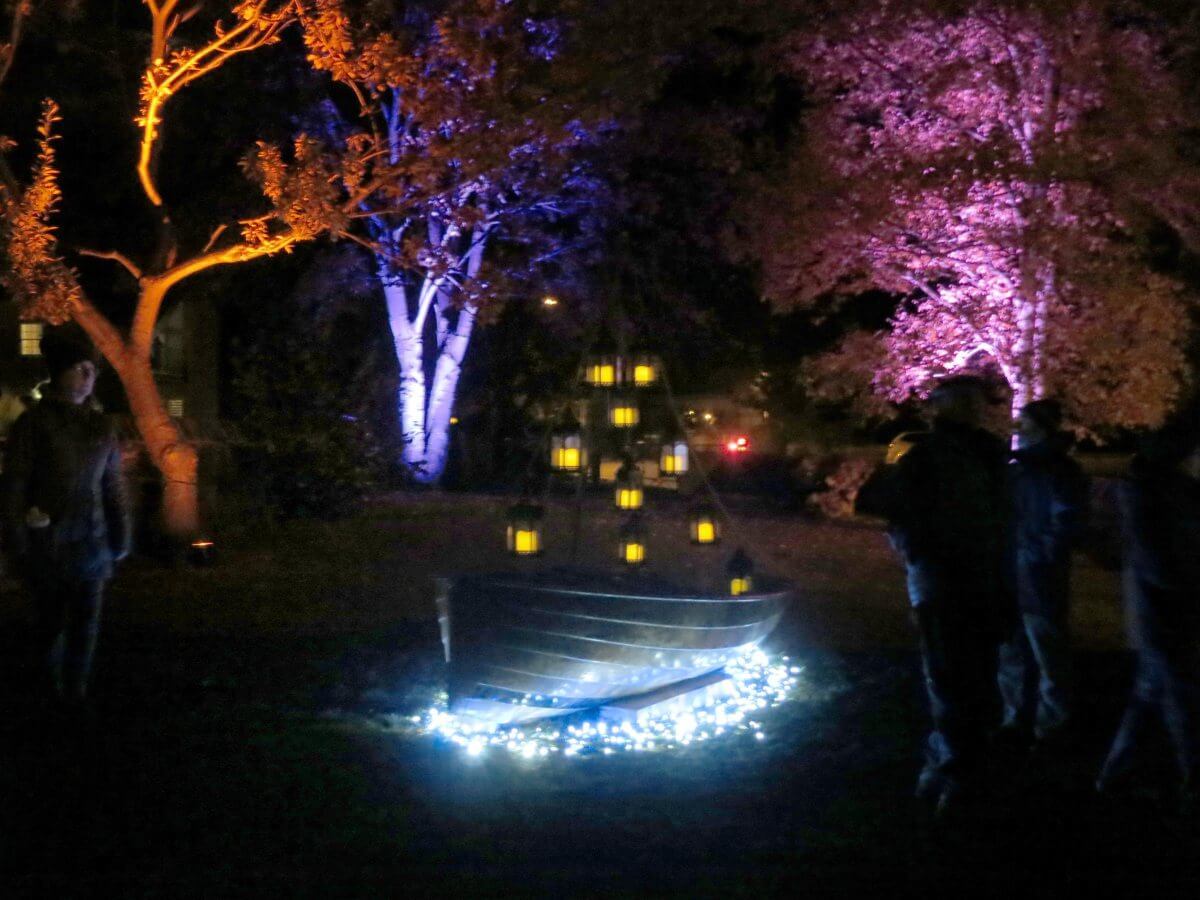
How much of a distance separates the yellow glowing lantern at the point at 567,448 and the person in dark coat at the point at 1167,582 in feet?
14.7

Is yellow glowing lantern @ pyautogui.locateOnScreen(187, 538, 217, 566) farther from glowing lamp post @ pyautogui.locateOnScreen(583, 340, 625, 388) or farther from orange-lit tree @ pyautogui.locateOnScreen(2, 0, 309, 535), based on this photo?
glowing lamp post @ pyautogui.locateOnScreen(583, 340, 625, 388)

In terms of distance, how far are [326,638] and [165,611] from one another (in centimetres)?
182

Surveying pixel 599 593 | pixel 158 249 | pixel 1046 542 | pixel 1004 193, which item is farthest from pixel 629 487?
pixel 1004 193

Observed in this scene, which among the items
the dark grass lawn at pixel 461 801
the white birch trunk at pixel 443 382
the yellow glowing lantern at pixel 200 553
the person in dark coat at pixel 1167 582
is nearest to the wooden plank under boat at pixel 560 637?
the dark grass lawn at pixel 461 801

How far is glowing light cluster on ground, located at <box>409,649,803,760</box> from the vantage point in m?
7.24

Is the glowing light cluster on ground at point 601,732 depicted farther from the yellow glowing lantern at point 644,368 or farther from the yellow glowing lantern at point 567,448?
the yellow glowing lantern at point 644,368

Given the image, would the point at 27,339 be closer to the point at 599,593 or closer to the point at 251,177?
the point at 251,177

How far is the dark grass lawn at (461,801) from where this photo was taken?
527 cm

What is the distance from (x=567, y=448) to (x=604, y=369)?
69 centimetres

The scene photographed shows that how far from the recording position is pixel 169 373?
24.3 m

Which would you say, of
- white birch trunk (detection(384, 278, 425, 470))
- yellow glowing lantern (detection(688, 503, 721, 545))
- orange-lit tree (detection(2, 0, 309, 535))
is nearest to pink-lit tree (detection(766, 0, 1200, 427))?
yellow glowing lantern (detection(688, 503, 721, 545))

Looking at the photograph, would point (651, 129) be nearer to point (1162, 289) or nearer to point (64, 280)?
point (1162, 289)

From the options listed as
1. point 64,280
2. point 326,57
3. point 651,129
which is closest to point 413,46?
point 326,57

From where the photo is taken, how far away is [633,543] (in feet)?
31.6
